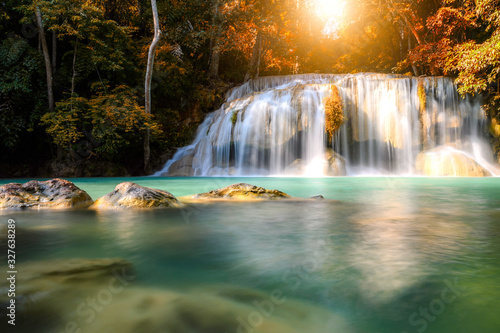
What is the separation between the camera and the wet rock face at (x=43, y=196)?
4.98m

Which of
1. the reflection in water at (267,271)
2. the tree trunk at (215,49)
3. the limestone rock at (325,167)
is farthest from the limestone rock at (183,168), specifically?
the reflection in water at (267,271)

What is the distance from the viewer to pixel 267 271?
7.12 feet

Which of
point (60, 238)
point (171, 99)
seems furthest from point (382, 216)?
point (171, 99)

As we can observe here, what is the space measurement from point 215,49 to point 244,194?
14238 millimetres

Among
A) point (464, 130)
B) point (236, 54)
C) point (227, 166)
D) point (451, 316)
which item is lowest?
point (451, 316)

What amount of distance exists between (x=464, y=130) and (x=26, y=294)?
16.8m

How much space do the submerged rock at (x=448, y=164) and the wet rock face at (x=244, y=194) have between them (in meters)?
10.00

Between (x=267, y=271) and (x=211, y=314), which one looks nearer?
(x=211, y=314)

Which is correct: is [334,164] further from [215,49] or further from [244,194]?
[215,49]

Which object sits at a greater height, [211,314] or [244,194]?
[244,194]

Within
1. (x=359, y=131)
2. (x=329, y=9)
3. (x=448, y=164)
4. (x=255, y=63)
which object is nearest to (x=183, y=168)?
(x=359, y=131)

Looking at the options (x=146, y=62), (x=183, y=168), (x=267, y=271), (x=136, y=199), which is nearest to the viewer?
(x=267, y=271)

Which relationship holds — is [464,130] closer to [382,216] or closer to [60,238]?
[382,216]

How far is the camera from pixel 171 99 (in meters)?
18.0
